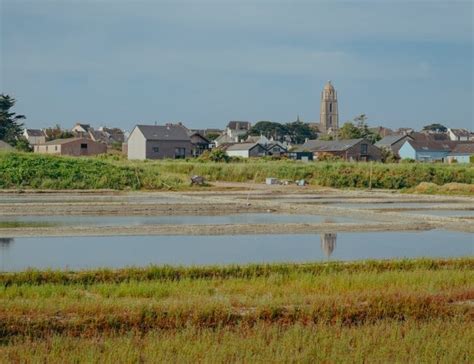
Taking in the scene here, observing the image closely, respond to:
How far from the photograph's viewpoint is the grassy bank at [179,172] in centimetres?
3350

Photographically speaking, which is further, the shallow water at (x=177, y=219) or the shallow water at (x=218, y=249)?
the shallow water at (x=177, y=219)

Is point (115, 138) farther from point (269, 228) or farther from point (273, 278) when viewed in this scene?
point (273, 278)

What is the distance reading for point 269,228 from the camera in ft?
55.1

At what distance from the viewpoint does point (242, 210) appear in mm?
22719

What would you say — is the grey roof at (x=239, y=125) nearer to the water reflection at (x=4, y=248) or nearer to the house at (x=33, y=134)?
the house at (x=33, y=134)

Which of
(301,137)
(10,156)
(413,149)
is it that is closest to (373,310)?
(10,156)

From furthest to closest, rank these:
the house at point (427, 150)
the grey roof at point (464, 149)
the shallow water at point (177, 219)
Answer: the house at point (427, 150), the grey roof at point (464, 149), the shallow water at point (177, 219)

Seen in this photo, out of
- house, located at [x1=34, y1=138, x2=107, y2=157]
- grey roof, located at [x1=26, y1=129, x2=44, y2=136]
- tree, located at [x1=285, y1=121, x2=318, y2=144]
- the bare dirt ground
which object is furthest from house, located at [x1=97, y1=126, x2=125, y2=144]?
the bare dirt ground

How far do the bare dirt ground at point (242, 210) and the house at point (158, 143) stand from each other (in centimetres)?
2881

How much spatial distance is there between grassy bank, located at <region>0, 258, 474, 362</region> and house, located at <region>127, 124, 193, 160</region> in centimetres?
5233

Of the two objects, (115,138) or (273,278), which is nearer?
(273,278)

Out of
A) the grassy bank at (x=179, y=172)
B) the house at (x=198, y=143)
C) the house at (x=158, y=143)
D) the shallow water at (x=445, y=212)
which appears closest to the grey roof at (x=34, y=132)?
the house at (x=198, y=143)

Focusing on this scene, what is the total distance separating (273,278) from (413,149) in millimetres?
61873

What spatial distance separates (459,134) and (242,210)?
9164 cm
